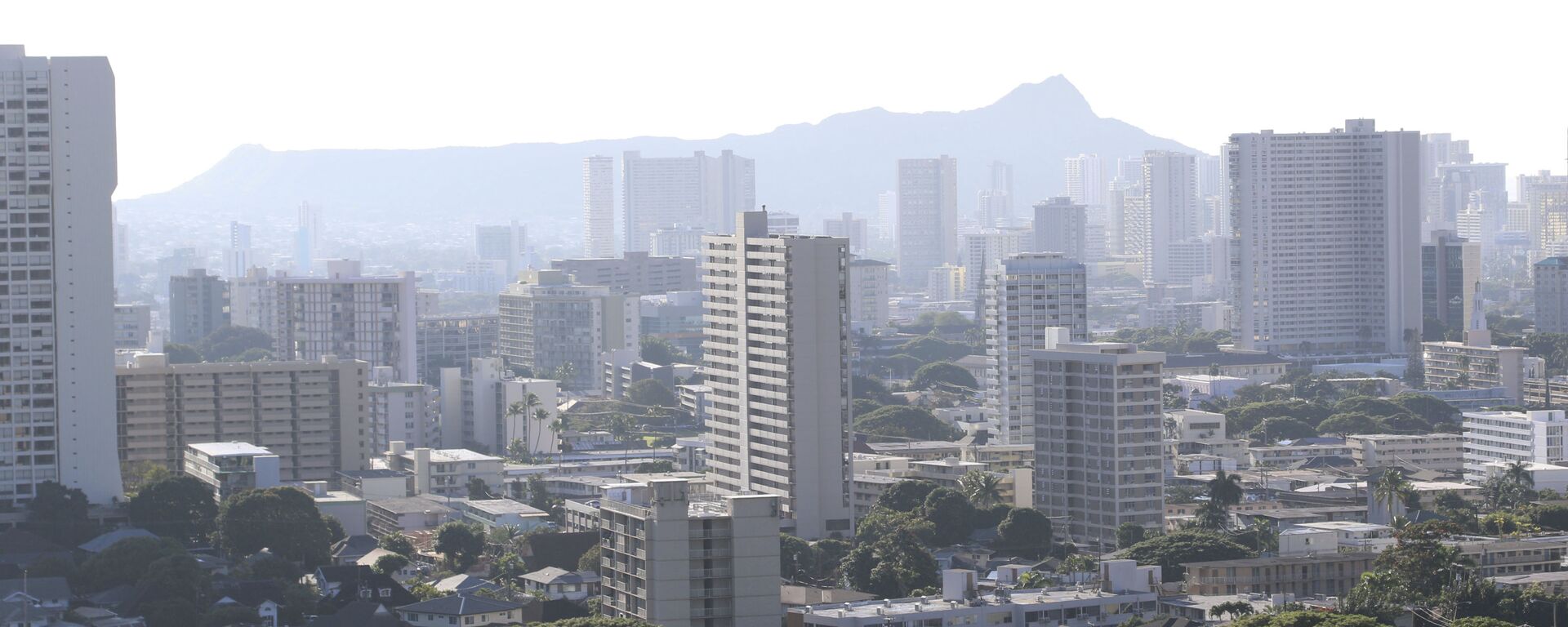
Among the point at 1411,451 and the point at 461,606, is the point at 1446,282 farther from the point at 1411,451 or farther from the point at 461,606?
the point at 461,606

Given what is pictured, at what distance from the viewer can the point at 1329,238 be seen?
100750 mm

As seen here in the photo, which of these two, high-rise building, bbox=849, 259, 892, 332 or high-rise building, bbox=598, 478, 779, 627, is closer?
high-rise building, bbox=598, 478, 779, 627

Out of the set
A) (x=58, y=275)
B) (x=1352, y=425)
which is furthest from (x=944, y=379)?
(x=58, y=275)

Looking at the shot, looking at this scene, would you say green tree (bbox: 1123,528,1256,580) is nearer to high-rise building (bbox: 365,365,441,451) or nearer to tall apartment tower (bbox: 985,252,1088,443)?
tall apartment tower (bbox: 985,252,1088,443)

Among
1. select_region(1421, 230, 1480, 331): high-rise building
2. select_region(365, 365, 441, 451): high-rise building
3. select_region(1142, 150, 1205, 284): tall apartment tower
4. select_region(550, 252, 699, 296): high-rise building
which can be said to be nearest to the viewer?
select_region(365, 365, 441, 451): high-rise building

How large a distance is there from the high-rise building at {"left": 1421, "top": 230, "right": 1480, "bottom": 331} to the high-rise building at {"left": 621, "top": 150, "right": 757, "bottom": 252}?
9235 cm

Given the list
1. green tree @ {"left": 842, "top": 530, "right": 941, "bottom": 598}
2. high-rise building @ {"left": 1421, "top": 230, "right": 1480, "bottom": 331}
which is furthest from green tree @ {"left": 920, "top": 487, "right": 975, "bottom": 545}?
high-rise building @ {"left": 1421, "top": 230, "right": 1480, "bottom": 331}

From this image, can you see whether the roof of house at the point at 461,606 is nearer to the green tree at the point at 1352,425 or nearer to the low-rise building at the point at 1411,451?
the low-rise building at the point at 1411,451

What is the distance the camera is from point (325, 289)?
79.5 m

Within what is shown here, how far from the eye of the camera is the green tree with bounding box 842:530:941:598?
4191 centimetres

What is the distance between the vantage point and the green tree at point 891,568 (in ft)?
137

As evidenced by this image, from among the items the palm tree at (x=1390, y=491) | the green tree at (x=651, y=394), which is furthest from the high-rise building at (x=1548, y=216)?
the palm tree at (x=1390, y=491)

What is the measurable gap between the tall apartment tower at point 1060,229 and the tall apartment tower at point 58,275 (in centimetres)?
11752

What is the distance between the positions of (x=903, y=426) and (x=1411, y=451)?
558 inches
